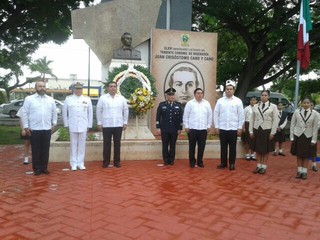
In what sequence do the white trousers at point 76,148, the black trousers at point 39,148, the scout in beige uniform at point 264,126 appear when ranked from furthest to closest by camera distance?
the white trousers at point 76,148 < the scout in beige uniform at point 264,126 < the black trousers at point 39,148

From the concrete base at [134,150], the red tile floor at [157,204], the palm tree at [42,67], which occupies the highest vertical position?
the palm tree at [42,67]

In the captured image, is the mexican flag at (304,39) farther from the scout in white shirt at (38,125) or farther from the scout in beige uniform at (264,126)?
the scout in white shirt at (38,125)

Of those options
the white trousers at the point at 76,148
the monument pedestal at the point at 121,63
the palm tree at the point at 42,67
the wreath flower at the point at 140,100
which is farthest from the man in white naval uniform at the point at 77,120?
the palm tree at the point at 42,67

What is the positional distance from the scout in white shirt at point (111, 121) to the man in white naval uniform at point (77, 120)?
0.29 meters

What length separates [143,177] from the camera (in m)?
5.95

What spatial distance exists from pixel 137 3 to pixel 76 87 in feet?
15.8

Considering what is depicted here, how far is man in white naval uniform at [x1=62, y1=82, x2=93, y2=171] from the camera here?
21.0 feet

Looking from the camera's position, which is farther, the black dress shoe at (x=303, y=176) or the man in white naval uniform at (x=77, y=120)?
the man in white naval uniform at (x=77, y=120)

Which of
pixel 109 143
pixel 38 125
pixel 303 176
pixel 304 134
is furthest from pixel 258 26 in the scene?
pixel 38 125

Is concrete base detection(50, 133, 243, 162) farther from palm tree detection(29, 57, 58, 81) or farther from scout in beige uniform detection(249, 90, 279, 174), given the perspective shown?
palm tree detection(29, 57, 58, 81)

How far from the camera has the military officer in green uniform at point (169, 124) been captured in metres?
7.05

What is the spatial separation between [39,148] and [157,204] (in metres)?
2.70

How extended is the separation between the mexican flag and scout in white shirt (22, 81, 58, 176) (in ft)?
20.5

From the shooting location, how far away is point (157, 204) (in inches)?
175
